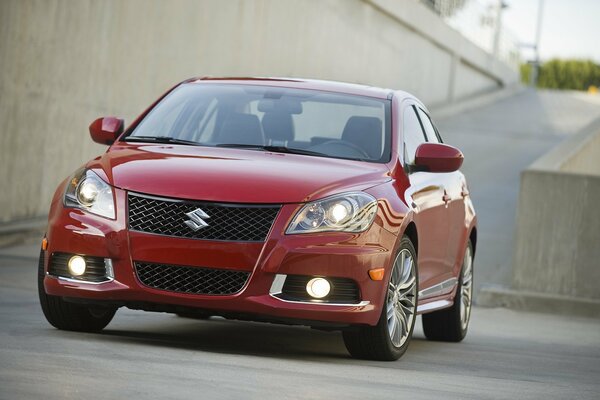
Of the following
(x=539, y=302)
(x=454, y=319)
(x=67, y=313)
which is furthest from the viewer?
(x=539, y=302)

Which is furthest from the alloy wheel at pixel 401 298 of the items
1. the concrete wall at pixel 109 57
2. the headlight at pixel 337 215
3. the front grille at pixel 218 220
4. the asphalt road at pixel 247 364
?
the concrete wall at pixel 109 57

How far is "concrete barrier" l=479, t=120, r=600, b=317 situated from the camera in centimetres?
1457

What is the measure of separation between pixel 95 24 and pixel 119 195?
31.9 ft

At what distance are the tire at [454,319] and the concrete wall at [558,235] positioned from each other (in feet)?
12.0

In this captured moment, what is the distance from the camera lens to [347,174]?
324 inches

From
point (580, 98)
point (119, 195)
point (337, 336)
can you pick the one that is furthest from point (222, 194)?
point (580, 98)

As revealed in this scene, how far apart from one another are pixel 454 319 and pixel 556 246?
4116mm

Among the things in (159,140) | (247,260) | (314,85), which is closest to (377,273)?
(247,260)

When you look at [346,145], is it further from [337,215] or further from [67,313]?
[67,313]

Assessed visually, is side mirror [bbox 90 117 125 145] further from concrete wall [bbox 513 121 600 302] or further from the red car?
concrete wall [bbox 513 121 600 302]

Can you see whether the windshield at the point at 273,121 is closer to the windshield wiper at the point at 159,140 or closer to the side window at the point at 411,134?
the windshield wiper at the point at 159,140

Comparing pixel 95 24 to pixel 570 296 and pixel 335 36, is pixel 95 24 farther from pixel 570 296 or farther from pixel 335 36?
pixel 335 36

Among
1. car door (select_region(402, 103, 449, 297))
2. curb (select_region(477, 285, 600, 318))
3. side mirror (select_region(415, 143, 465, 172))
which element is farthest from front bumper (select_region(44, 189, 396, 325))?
curb (select_region(477, 285, 600, 318))

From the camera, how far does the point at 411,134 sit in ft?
31.4
